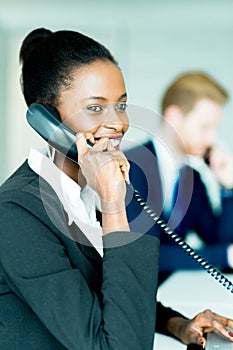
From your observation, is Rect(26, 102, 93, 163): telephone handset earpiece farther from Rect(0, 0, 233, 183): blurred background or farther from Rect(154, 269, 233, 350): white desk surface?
Rect(0, 0, 233, 183): blurred background

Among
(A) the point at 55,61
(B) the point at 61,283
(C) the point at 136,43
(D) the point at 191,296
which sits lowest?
(D) the point at 191,296

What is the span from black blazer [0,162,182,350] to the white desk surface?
33cm

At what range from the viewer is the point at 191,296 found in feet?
6.07

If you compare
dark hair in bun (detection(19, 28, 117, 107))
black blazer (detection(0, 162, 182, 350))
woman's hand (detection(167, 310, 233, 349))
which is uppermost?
dark hair in bun (detection(19, 28, 117, 107))

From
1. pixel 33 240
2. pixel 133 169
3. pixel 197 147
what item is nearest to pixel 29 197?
pixel 33 240

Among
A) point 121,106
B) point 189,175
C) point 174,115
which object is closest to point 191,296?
point 121,106

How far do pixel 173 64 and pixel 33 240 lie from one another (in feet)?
11.6

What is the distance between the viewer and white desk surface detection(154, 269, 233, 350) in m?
1.62

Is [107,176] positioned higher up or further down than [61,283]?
higher up

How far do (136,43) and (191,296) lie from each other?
2863 mm

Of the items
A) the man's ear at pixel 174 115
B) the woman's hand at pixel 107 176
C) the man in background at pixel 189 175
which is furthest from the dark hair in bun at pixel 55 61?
the man's ear at pixel 174 115

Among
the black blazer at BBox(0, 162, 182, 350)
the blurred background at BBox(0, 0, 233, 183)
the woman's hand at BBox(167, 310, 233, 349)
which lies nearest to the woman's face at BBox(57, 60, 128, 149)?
the black blazer at BBox(0, 162, 182, 350)

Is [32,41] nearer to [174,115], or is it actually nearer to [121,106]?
[121,106]

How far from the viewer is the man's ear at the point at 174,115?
355 cm
